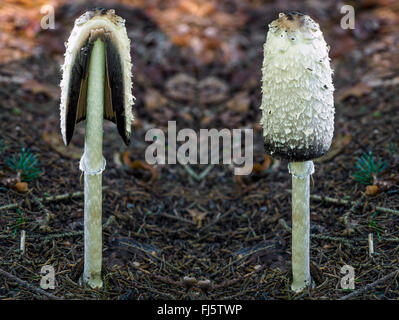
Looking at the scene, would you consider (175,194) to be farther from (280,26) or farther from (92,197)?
(280,26)

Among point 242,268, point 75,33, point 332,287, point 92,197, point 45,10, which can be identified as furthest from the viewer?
point 45,10

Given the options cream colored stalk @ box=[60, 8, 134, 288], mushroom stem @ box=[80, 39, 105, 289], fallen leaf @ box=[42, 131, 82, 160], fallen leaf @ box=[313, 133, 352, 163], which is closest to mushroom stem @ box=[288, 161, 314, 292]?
cream colored stalk @ box=[60, 8, 134, 288]

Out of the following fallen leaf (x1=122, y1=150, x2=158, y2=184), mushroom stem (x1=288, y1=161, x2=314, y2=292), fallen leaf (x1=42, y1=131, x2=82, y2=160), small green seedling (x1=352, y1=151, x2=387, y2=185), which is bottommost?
mushroom stem (x1=288, y1=161, x2=314, y2=292)

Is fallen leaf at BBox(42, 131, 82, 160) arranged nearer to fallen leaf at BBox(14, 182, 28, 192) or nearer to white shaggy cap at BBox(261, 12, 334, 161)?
fallen leaf at BBox(14, 182, 28, 192)

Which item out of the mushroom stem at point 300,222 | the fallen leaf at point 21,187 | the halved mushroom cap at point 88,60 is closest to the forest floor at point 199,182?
the fallen leaf at point 21,187

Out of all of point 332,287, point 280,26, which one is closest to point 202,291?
point 332,287

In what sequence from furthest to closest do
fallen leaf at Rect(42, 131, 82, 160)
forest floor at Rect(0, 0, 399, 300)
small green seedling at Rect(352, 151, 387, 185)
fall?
fallen leaf at Rect(42, 131, 82, 160) < small green seedling at Rect(352, 151, 387, 185) < forest floor at Rect(0, 0, 399, 300)
